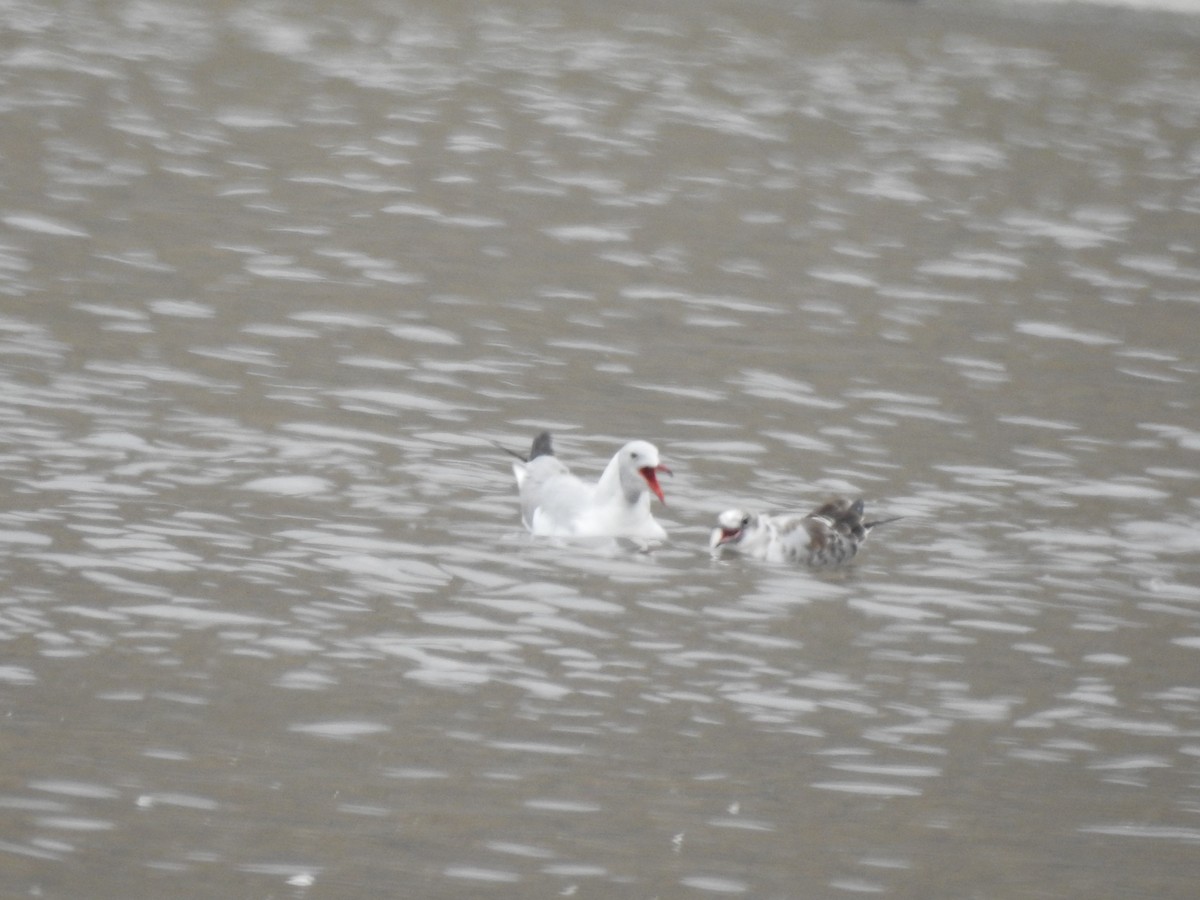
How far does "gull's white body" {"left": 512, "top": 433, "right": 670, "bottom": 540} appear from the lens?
10.7m

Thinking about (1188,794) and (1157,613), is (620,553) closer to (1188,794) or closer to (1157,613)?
(1157,613)

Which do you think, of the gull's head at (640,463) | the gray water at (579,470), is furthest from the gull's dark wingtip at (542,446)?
the gull's head at (640,463)

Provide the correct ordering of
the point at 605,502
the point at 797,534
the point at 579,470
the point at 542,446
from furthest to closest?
the point at 579,470, the point at 542,446, the point at 605,502, the point at 797,534

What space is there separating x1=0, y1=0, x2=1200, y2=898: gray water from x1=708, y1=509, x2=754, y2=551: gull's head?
0.18m

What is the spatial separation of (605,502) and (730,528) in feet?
2.25

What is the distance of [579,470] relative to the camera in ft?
39.2

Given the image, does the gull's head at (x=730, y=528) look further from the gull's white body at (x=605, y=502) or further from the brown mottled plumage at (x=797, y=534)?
the gull's white body at (x=605, y=502)

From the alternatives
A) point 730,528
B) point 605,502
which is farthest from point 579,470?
point 730,528

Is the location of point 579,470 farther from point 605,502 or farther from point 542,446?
point 605,502

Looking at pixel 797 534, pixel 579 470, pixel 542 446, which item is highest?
pixel 542 446

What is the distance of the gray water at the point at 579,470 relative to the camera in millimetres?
7410

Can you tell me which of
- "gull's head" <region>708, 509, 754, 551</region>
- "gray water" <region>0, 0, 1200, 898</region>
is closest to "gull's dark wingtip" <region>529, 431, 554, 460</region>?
"gray water" <region>0, 0, 1200, 898</region>

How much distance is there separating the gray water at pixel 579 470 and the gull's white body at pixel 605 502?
15 cm

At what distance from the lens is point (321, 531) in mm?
10289
